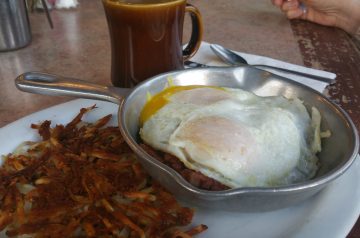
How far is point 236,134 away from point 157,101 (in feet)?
0.63

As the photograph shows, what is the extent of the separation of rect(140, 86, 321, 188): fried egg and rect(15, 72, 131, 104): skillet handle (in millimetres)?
69

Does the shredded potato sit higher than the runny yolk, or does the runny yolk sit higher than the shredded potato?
the runny yolk

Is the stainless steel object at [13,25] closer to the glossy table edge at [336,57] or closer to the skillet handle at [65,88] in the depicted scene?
the skillet handle at [65,88]

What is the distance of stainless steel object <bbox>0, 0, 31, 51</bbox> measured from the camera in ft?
4.01

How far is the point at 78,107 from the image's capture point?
812 mm

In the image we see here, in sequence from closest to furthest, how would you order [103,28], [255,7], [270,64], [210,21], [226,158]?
[226,158], [270,64], [103,28], [210,21], [255,7]

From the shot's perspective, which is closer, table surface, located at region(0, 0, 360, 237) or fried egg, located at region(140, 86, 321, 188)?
fried egg, located at region(140, 86, 321, 188)

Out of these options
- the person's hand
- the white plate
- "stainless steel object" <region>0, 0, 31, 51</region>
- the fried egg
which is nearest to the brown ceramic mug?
the fried egg

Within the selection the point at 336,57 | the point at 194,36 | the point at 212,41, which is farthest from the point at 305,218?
the point at 212,41

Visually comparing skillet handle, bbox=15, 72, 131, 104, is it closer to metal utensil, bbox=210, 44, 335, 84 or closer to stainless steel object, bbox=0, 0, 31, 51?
metal utensil, bbox=210, 44, 335, 84

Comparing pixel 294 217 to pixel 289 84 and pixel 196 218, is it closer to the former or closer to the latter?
→ pixel 196 218

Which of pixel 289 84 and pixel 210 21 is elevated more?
pixel 289 84

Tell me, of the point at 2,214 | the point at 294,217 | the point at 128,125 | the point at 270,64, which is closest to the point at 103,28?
the point at 270,64

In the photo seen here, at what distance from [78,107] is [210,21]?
98 cm
